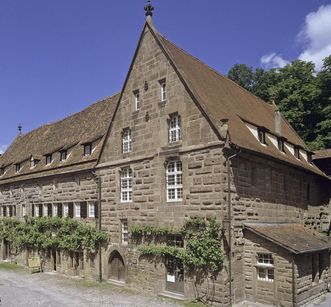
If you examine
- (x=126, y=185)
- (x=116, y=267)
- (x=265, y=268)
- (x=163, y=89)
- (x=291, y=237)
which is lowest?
(x=116, y=267)

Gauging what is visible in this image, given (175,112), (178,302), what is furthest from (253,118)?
(178,302)

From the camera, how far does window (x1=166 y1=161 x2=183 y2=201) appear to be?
21047mm

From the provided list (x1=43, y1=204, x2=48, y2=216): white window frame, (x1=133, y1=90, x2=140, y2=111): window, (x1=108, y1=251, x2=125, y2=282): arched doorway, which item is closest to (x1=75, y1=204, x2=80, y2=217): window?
(x1=43, y1=204, x2=48, y2=216): white window frame

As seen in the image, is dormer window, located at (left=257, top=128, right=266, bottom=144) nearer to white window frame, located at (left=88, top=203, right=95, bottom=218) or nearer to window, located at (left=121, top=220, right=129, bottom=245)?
window, located at (left=121, top=220, right=129, bottom=245)

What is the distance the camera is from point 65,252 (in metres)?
29.5

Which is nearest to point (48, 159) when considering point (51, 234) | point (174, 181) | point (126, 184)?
point (51, 234)

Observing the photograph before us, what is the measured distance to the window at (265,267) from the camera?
18.9 metres

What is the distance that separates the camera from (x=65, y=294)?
23.0 meters

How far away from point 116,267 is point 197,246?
758cm

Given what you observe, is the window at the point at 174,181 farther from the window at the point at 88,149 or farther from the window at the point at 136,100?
the window at the point at 88,149

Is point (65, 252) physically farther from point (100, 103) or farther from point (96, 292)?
point (100, 103)

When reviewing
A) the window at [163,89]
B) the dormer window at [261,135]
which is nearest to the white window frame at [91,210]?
the window at [163,89]

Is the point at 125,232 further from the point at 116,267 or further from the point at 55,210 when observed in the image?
the point at 55,210

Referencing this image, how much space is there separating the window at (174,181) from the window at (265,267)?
4836 mm
